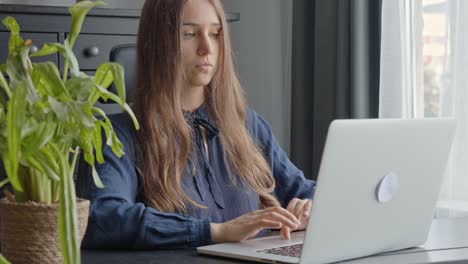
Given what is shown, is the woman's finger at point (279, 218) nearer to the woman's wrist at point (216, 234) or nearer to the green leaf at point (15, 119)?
the woman's wrist at point (216, 234)

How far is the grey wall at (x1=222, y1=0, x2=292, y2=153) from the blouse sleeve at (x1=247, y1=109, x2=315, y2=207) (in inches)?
65.8

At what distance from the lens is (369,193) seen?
5.03 feet

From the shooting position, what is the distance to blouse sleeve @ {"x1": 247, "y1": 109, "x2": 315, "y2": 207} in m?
2.21

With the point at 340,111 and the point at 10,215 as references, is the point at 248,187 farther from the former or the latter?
the point at 340,111

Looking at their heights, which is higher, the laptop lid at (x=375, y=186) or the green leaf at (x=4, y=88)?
the green leaf at (x=4, y=88)

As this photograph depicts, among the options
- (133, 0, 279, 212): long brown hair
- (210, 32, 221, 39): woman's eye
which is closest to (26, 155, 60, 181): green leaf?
(133, 0, 279, 212): long brown hair

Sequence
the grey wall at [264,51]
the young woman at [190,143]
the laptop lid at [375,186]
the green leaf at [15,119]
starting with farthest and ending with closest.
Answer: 1. the grey wall at [264,51]
2. the young woman at [190,143]
3. the laptop lid at [375,186]
4. the green leaf at [15,119]

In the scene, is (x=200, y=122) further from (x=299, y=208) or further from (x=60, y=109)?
(x=60, y=109)

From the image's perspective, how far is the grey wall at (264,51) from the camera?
396 cm

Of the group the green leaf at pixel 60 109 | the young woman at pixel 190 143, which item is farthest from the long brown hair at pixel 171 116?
the green leaf at pixel 60 109

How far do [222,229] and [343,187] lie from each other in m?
0.36

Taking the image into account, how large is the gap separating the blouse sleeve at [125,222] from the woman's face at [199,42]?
0.99 ft

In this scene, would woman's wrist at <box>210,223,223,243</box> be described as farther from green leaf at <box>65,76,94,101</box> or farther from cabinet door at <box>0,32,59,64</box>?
cabinet door at <box>0,32,59,64</box>

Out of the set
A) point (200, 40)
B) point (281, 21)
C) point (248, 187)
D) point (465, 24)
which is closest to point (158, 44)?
point (200, 40)
